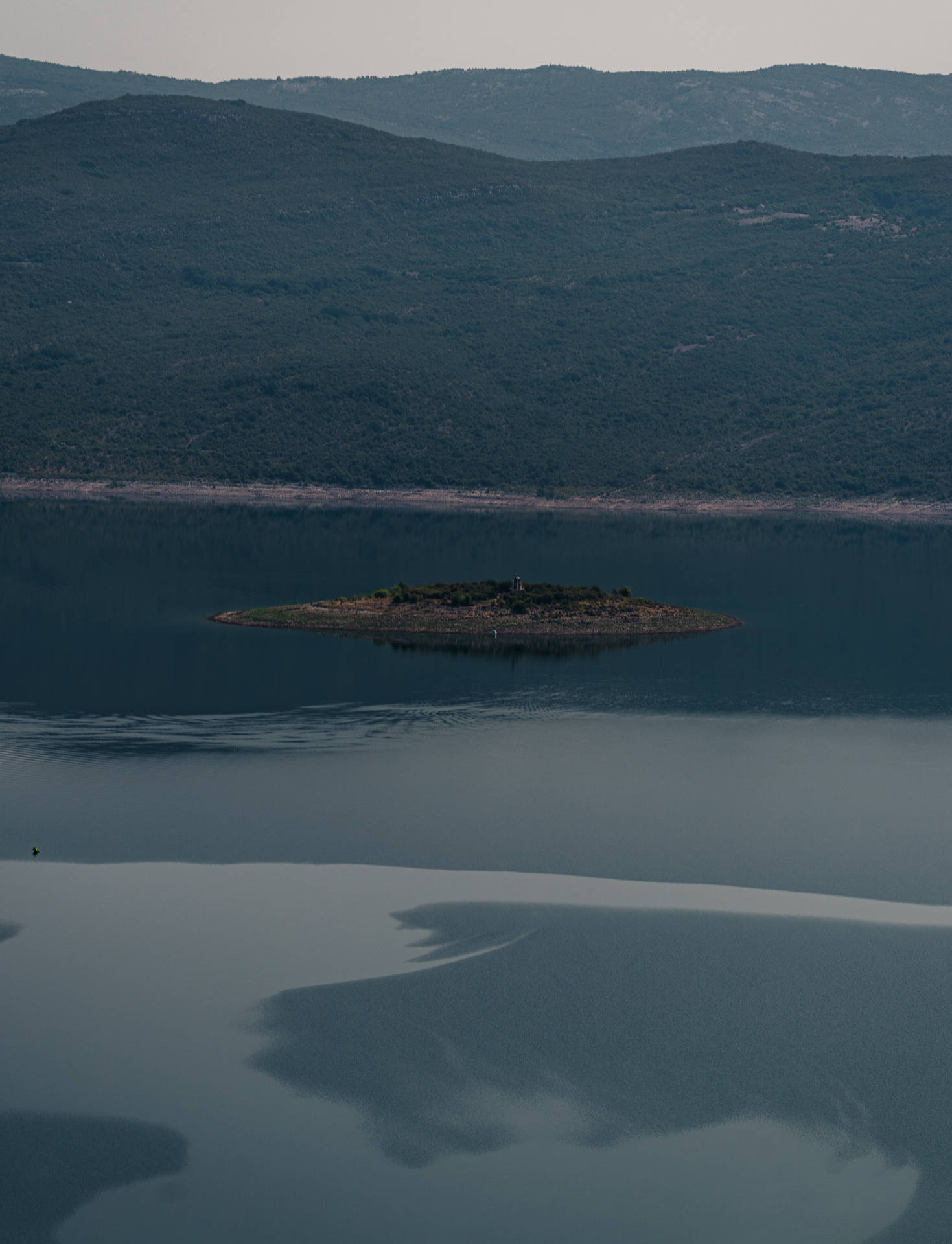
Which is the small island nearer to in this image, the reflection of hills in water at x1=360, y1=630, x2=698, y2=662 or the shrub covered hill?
the reflection of hills in water at x1=360, y1=630, x2=698, y2=662

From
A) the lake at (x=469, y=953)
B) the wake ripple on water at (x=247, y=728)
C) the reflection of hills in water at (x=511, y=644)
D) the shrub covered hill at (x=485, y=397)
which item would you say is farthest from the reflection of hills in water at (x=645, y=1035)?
the shrub covered hill at (x=485, y=397)

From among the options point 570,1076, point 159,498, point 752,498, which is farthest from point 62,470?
point 570,1076

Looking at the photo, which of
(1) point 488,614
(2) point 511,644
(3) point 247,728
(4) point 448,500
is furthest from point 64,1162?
(4) point 448,500

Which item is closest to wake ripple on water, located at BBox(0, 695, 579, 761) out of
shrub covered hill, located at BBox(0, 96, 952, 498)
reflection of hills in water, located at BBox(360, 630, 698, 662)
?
reflection of hills in water, located at BBox(360, 630, 698, 662)

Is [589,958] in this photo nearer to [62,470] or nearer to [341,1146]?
[341,1146]

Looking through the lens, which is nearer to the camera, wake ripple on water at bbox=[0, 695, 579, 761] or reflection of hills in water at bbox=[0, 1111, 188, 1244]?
reflection of hills in water at bbox=[0, 1111, 188, 1244]

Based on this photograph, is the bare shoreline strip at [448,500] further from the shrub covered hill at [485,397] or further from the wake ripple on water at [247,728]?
the wake ripple on water at [247,728]
